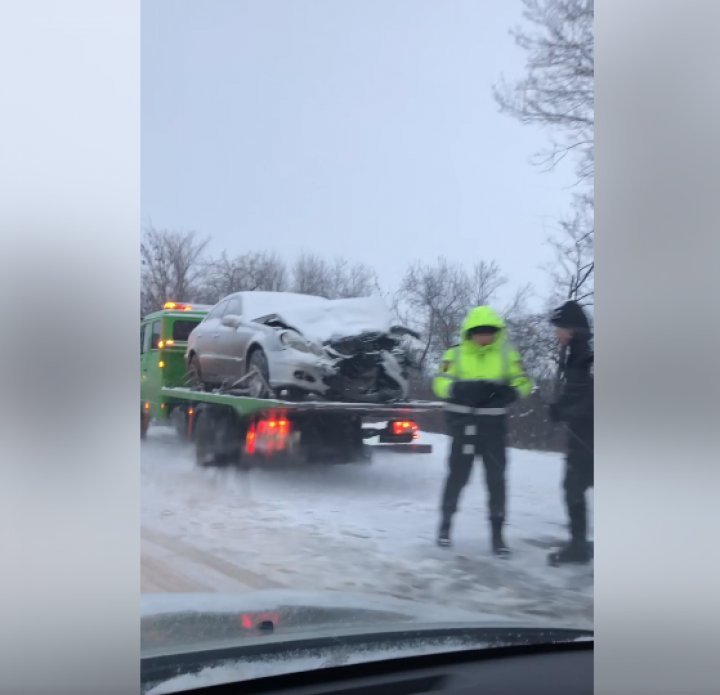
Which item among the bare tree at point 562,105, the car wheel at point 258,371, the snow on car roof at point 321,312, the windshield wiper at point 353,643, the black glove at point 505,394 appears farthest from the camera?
the black glove at point 505,394

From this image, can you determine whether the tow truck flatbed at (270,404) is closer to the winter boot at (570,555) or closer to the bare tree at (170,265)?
the bare tree at (170,265)

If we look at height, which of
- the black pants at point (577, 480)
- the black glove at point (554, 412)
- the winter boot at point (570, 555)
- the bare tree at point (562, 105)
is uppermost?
the bare tree at point (562, 105)

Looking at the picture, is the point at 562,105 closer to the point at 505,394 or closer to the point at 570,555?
the point at 505,394

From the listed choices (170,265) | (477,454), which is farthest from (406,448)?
(170,265)

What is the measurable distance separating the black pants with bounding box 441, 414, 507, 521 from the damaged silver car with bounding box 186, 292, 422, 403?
30 centimetres

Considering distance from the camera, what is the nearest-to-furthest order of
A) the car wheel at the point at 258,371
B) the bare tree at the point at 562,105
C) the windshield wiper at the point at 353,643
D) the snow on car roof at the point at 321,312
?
1. the windshield wiper at the point at 353,643
2. the bare tree at the point at 562,105
3. the snow on car roof at the point at 321,312
4. the car wheel at the point at 258,371

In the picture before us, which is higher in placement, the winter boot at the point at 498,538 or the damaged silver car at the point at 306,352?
the damaged silver car at the point at 306,352

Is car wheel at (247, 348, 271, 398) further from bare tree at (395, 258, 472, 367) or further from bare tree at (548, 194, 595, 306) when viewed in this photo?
bare tree at (548, 194, 595, 306)

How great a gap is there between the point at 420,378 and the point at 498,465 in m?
0.50

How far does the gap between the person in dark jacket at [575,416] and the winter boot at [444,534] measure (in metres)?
0.42

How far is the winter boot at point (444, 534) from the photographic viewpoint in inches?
143

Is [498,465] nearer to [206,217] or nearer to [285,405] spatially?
[285,405]

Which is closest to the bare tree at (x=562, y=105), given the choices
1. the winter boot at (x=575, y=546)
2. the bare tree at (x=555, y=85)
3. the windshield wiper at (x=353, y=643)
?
the bare tree at (x=555, y=85)
